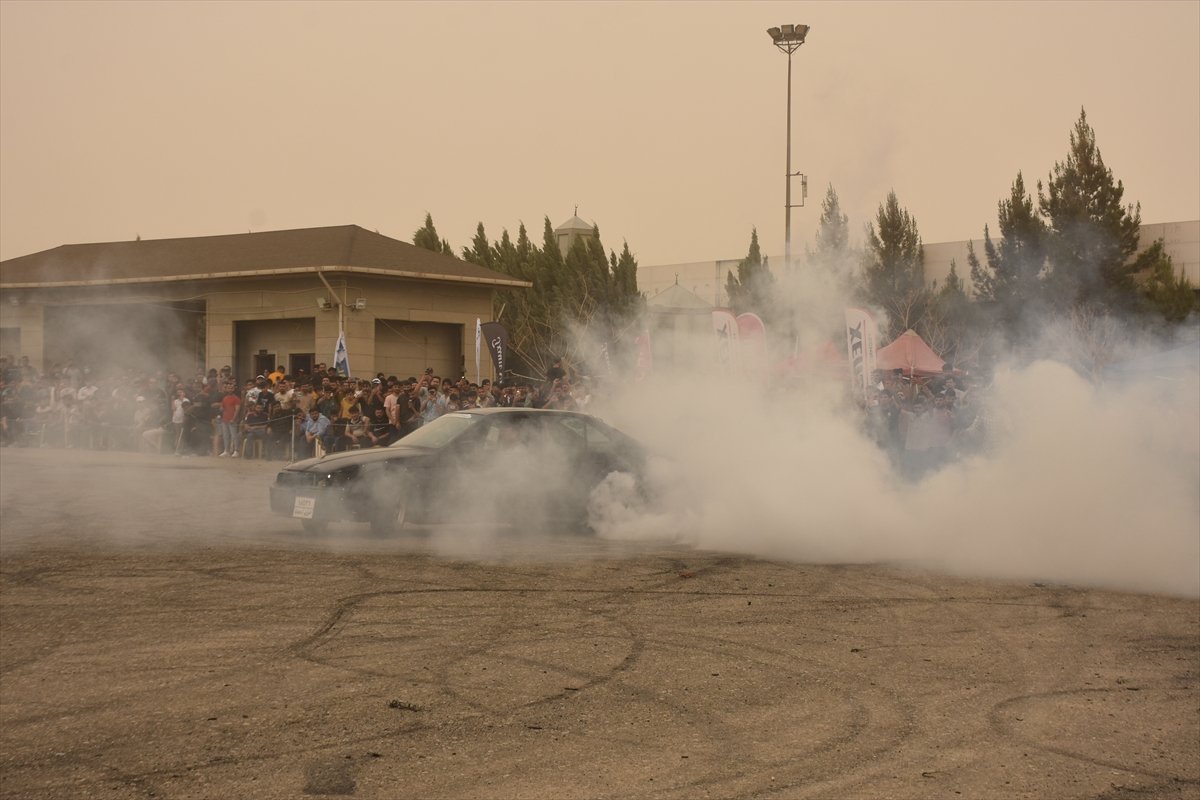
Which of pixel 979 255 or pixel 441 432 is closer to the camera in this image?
pixel 441 432

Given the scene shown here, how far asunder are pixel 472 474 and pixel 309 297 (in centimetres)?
2207

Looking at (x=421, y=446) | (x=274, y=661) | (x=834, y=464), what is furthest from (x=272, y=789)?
(x=834, y=464)

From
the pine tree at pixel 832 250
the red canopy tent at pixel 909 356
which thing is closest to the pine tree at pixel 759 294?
the pine tree at pixel 832 250

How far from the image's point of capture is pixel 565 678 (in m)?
6.26

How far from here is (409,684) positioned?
606 centimetres

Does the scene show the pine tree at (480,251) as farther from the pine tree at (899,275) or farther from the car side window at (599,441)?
the car side window at (599,441)

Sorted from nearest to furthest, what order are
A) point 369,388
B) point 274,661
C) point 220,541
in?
point 274,661
point 220,541
point 369,388

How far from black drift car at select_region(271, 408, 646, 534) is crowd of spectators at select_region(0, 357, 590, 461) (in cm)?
430

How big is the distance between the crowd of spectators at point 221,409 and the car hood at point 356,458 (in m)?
5.08

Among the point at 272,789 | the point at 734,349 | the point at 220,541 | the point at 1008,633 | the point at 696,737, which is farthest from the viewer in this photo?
the point at 734,349

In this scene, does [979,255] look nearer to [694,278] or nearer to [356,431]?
[694,278]

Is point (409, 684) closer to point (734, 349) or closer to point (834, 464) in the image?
point (834, 464)

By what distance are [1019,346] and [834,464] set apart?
10.4 metres

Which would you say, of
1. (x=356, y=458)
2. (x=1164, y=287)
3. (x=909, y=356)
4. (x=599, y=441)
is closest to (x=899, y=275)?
(x=909, y=356)
